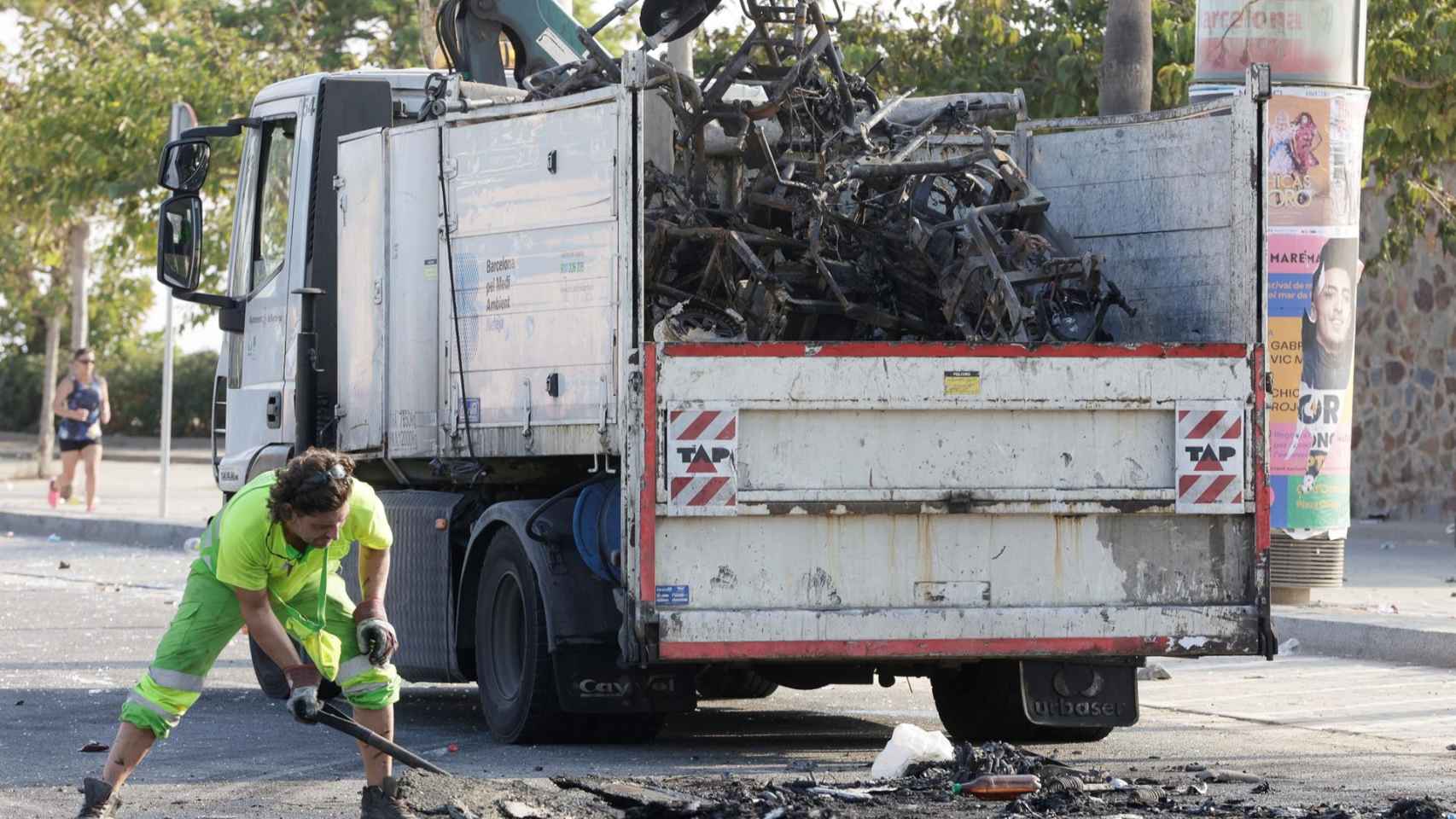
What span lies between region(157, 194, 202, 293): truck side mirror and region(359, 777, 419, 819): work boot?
474 cm

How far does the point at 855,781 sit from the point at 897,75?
1072cm

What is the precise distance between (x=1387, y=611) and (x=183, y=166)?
7301 mm

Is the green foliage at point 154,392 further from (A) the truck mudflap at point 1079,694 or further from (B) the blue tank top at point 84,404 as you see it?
(A) the truck mudflap at point 1079,694

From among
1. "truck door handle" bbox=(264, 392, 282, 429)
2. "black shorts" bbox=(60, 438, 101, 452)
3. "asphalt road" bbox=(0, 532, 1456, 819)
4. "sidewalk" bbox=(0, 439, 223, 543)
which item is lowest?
"asphalt road" bbox=(0, 532, 1456, 819)

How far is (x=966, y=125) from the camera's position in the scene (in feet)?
33.7

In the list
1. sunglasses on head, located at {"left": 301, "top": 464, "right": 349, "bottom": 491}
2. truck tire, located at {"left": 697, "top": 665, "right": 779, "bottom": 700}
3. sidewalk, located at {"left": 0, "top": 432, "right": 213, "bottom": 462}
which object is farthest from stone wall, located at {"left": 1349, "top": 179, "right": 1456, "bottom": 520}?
sidewalk, located at {"left": 0, "top": 432, "right": 213, "bottom": 462}

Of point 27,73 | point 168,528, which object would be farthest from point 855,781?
point 27,73

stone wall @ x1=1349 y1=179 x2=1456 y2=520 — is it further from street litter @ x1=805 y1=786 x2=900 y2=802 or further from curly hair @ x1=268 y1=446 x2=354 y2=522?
curly hair @ x1=268 y1=446 x2=354 y2=522

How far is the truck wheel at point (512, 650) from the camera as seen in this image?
873cm

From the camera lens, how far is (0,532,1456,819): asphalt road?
7.81m

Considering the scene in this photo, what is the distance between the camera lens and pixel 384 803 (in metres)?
6.73

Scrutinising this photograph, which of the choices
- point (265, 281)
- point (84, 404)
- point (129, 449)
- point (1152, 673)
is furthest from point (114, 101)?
point (129, 449)

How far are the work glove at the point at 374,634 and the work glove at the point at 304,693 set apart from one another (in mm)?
182

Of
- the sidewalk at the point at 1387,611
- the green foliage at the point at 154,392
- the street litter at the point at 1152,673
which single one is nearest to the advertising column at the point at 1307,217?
the sidewalk at the point at 1387,611
